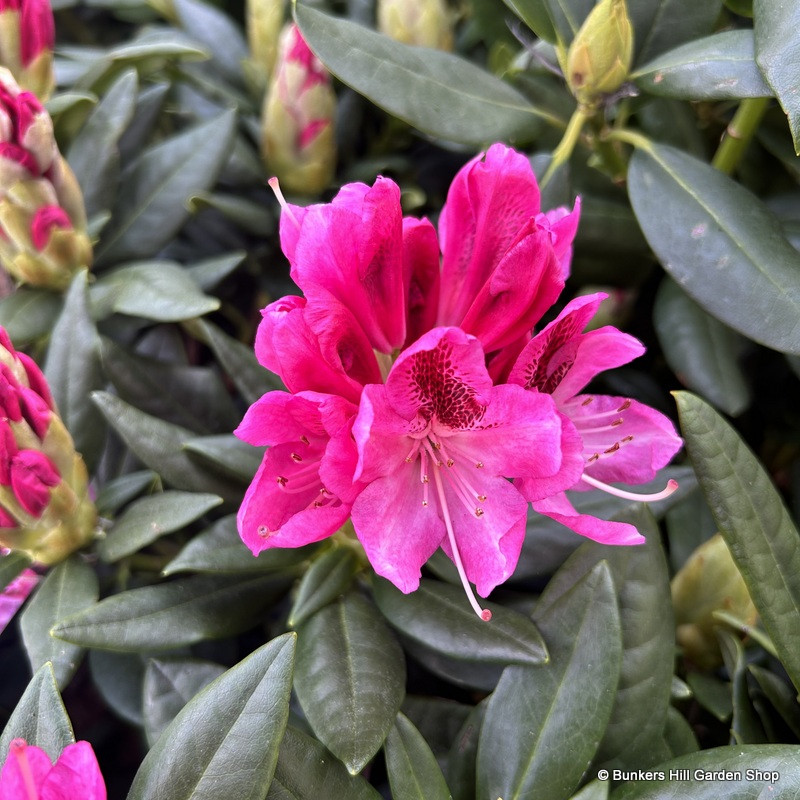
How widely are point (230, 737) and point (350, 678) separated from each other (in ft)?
0.38

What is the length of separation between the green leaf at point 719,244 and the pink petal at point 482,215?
Result: 0.25m

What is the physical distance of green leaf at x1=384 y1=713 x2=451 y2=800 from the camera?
0.64 m

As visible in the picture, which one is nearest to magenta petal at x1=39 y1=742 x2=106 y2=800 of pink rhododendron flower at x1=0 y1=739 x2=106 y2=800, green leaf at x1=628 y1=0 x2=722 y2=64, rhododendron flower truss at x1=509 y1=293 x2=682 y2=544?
pink rhododendron flower at x1=0 y1=739 x2=106 y2=800

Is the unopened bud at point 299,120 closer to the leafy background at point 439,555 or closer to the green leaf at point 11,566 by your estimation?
the leafy background at point 439,555

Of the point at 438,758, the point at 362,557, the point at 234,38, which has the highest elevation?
the point at 234,38

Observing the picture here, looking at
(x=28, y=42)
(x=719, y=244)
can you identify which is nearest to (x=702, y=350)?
(x=719, y=244)

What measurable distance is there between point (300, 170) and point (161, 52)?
0.75 ft

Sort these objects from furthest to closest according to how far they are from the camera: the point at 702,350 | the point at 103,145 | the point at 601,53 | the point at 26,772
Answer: the point at 103,145 → the point at 702,350 → the point at 601,53 → the point at 26,772

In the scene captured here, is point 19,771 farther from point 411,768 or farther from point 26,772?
point 411,768

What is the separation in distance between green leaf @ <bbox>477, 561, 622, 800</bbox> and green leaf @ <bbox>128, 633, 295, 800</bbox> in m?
0.19

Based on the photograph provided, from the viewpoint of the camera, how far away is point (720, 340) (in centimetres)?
95

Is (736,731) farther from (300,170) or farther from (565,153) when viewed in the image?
(300,170)

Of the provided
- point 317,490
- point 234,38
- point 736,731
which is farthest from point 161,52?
point 736,731

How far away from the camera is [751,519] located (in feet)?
2.32
